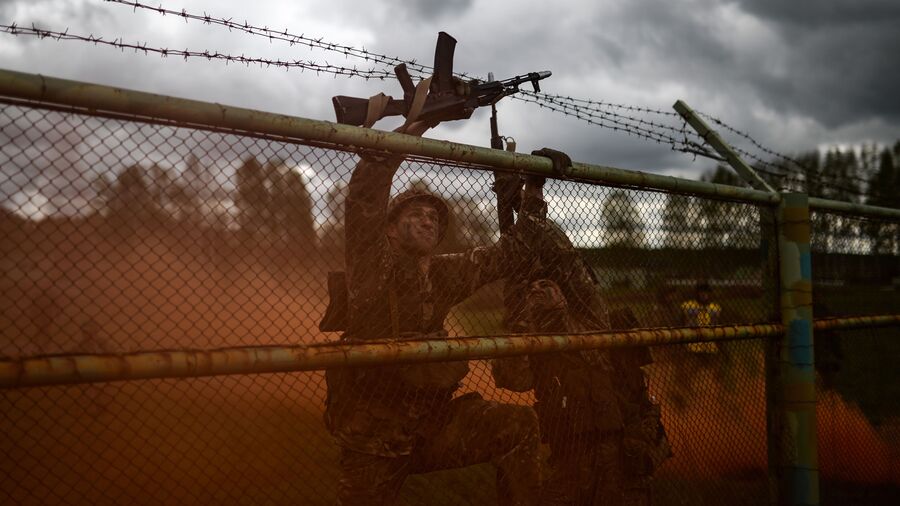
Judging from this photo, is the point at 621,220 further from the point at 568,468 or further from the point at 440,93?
the point at 568,468

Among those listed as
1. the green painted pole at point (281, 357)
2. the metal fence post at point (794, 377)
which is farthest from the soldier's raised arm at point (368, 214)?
the metal fence post at point (794, 377)

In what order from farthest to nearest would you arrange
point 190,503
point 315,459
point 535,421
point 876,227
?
point 315,459
point 190,503
point 876,227
point 535,421

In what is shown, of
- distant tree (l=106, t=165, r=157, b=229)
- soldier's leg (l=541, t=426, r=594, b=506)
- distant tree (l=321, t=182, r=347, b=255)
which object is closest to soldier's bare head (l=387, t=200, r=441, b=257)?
distant tree (l=321, t=182, r=347, b=255)

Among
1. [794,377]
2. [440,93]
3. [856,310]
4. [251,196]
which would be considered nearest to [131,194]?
[251,196]

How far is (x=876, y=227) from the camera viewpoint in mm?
4582

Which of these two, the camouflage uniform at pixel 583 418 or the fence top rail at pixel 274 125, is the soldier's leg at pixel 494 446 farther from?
the fence top rail at pixel 274 125

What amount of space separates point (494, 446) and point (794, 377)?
1716mm

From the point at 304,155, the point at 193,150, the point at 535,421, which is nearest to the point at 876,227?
the point at 535,421

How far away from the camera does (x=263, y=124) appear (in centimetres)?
201

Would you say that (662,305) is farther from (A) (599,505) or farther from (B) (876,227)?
(B) (876,227)

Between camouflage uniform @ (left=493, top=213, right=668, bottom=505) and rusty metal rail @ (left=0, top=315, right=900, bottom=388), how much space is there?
0.86 meters

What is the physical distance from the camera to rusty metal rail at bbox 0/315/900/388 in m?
1.72

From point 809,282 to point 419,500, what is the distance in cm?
303

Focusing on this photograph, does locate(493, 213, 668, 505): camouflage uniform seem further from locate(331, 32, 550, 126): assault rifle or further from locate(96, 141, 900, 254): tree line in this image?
locate(331, 32, 550, 126): assault rifle
